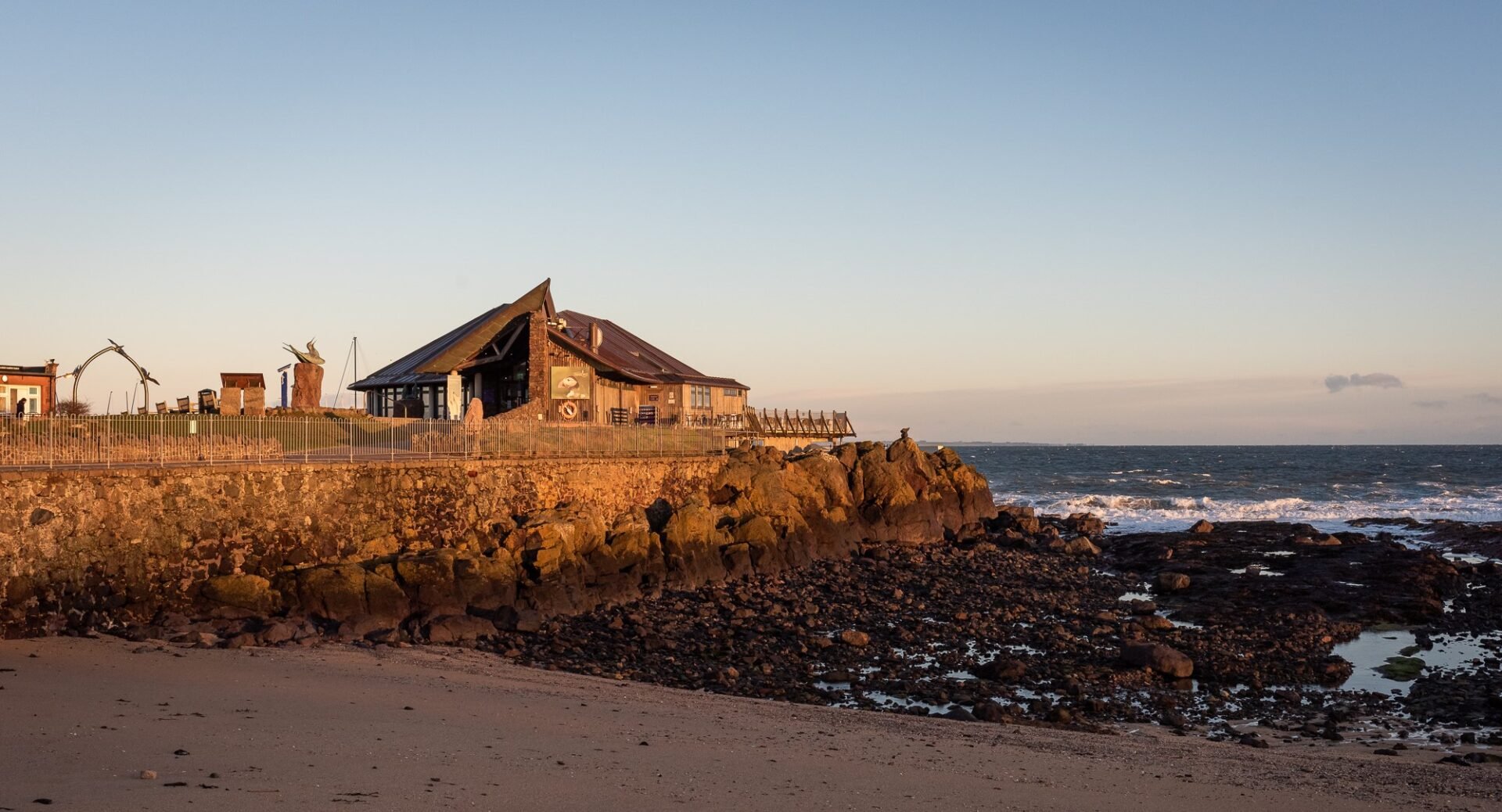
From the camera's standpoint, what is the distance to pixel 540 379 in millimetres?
42688

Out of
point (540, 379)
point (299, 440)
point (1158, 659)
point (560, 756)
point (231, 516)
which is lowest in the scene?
point (1158, 659)

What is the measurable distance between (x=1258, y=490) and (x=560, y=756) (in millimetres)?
76607

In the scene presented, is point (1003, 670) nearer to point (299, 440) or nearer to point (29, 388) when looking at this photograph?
point (299, 440)

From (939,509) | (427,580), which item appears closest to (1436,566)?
(939,509)

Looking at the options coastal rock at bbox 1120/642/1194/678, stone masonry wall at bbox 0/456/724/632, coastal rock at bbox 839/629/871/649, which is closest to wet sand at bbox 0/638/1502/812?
coastal rock at bbox 1120/642/1194/678

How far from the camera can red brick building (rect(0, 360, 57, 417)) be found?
46438mm

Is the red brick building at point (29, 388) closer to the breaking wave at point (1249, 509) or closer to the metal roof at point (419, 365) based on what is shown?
the metal roof at point (419, 365)

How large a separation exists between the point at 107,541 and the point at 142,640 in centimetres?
363

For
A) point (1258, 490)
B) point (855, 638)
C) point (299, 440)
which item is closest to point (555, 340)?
point (299, 440)

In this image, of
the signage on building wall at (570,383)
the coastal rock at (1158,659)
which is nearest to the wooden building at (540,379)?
the signage on building wall at (570,383)

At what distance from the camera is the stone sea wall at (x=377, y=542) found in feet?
71.9

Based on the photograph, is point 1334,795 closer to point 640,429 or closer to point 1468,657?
point 1468,657

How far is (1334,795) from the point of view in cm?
1248

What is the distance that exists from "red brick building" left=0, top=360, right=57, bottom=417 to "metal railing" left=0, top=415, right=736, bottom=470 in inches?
801
